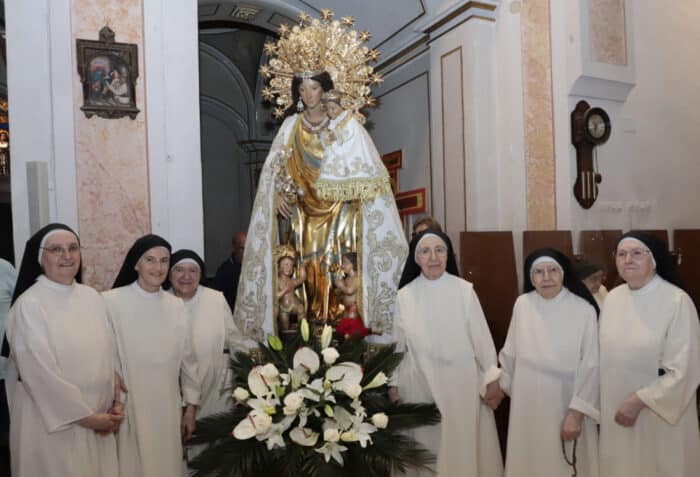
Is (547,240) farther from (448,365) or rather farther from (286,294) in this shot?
(448,365)

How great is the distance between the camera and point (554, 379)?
3613 mm

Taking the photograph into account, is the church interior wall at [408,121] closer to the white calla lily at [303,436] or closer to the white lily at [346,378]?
the white lily at [346,378]

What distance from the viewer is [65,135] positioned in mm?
5266

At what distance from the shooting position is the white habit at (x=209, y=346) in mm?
4035

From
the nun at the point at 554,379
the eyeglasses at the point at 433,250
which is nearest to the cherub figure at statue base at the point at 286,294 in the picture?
the eyeglasses at the point at 433,250

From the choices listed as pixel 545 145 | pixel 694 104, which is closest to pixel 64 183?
pixel 545 145

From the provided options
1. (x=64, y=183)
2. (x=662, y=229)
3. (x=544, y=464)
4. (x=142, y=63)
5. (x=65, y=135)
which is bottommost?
(x=544, y=464)

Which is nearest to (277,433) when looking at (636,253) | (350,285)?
(636,253)

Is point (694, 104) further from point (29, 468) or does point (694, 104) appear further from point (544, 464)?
point (29, 468)

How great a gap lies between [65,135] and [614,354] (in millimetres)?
4301

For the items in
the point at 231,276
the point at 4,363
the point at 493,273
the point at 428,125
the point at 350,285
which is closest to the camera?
the point at 4,363

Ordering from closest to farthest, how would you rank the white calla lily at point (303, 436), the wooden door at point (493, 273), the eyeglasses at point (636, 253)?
the white calla lily at point (303, 436) → the eyeglasses at point (636, 253) → the wooden door at point (493, 273)

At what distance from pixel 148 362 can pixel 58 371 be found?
54cm

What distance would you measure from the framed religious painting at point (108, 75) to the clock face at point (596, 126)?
4647 millimetres
